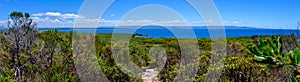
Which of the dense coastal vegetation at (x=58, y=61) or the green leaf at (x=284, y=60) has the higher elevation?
the green leaf at (x=284, y=60)

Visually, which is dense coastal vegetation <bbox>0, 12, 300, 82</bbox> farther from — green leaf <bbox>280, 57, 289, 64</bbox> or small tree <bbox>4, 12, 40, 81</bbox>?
green leaf <bbox>280, 57, 289, 64</bbox>

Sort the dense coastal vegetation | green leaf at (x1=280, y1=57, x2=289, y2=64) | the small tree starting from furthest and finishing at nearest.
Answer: the small tree, the dense coastal vegetation, green leaf at (x1=280, y1=57, x2=289, y2=64)

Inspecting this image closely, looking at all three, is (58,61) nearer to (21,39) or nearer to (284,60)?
(21,39)

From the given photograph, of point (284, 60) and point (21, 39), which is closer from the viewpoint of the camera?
point (284, 60)

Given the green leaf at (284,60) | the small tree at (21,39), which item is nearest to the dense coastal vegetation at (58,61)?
the small tree at (21,39)

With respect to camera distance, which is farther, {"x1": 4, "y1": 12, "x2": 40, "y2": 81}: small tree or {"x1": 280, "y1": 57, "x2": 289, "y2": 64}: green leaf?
{"x1": 4, "y1": 12, "x2": 40, "y2": 81}: small tree

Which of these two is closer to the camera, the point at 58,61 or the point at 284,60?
the point at 284,60

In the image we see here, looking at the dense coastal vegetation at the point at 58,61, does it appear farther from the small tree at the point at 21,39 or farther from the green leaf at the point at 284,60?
the green leaf at the point at 284,60

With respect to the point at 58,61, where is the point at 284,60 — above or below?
above

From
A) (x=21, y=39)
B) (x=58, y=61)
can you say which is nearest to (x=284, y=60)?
(x=58, y=61)

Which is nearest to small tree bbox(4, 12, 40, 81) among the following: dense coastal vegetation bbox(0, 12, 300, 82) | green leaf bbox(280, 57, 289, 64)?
dense coastal vegetation bbox(0, 12, 300, 82)

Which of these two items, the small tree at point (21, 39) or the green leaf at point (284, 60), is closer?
Answer: the green leaf at point (284, 60)
